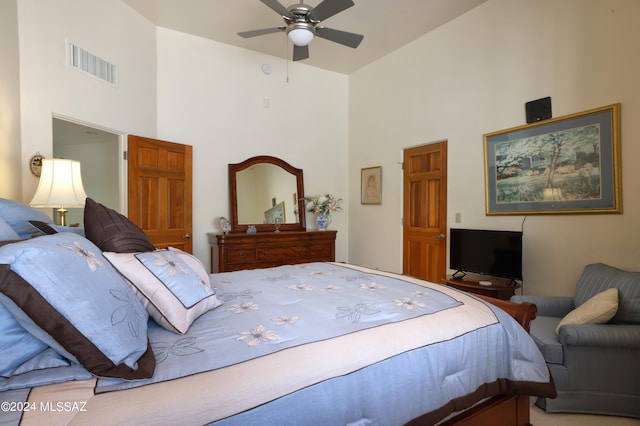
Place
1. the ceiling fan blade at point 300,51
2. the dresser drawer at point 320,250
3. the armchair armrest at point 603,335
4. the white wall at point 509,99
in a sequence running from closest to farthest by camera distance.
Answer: the armchair armrest at point 603,335 < the white wall at point 509,99 < the ceiling fan blade at point 300,51 < the dresser drawer at point 320,250

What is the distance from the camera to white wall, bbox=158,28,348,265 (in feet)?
13.5

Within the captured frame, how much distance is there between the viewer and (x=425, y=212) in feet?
13.7

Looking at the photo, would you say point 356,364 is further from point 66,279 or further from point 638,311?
point 638,311

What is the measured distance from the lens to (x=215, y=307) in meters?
1.43

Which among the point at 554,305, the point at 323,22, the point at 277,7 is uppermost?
the point at 323,22

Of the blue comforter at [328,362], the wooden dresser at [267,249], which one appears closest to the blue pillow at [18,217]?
the blue comforter at [328,362]

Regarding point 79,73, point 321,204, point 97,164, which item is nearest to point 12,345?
point 79,73

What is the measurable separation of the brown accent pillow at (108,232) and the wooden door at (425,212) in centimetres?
334

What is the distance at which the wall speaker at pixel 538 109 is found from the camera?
291cm

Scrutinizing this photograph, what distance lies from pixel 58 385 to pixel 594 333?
254cm

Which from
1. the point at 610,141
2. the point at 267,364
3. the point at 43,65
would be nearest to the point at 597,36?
the point at 610,141

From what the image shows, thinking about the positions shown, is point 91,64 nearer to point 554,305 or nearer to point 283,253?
point 283,253

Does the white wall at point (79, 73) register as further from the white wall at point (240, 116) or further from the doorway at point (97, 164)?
the doorway at point (97, 164)

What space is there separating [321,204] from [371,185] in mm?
815
